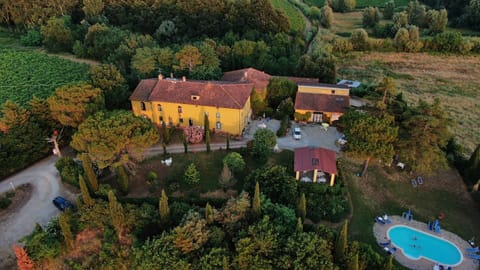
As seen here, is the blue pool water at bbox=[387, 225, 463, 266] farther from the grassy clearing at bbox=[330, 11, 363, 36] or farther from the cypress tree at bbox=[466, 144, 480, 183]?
the grassy clearing at bbox=[330, 11, 363, 36]

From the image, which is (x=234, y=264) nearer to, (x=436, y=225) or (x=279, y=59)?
(x=436, y=225)

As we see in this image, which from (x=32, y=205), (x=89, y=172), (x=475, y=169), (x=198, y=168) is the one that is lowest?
(x=32, y=205)

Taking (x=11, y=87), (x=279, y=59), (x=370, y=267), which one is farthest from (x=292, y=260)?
(x=11, y=87)

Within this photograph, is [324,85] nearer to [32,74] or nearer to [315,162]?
[315,162]

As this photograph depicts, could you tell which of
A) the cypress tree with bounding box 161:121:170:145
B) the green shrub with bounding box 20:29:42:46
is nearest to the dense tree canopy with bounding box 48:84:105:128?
the cypress tree with bounding box 161:121:170:145

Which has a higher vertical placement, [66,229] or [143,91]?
[143,91]

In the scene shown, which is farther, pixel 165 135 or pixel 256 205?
pixel 165 135

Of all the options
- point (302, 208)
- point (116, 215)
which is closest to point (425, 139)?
point (302, 208)

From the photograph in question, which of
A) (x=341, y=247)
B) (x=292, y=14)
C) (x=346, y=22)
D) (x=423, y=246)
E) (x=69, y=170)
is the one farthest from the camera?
(x=346, y=22)
